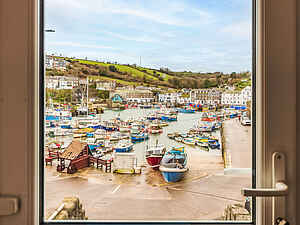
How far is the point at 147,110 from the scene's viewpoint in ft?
2.61

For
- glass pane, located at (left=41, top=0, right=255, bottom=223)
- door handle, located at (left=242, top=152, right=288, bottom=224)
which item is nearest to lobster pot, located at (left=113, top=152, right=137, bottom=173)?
glass pane, located at (left=41, top=0, right=255, bottom=223)

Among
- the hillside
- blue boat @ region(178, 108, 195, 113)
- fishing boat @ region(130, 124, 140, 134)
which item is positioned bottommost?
fishing boat @ region(130, 124, 140, 134)

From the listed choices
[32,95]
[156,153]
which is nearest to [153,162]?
[156,153]

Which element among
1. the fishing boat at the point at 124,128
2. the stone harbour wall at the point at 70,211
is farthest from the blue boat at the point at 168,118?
the stone harbour wall at the point at 70,211

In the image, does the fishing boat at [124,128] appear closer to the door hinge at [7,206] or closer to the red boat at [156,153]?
the red boat at [156,153]

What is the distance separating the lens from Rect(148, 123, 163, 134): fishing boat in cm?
79

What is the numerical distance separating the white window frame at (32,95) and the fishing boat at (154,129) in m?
0.28

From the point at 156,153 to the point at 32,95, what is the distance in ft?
1.26

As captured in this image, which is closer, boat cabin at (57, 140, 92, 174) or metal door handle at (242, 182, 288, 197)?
metal door handle at (242, 182, 288, 197)

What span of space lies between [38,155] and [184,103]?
445 millimetres

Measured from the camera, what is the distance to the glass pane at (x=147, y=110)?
783mm

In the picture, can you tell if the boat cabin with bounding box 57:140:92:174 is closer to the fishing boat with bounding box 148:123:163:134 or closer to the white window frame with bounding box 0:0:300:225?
the white window frame with bounding box 0:0:300:225

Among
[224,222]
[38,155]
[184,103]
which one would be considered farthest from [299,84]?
[38,155]

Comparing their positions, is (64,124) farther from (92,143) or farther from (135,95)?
(135,95)
